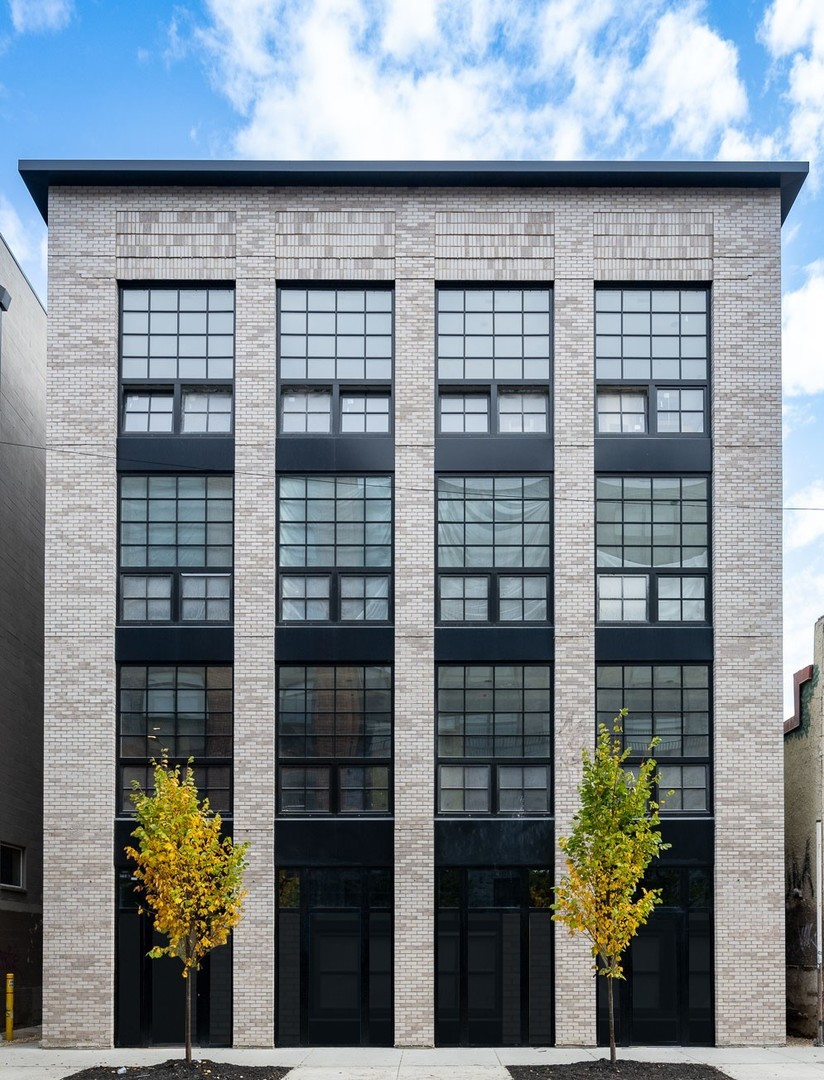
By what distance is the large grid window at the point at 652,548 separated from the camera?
19.4m

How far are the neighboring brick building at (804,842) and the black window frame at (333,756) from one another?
7514 mm

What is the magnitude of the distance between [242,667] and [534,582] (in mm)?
5221

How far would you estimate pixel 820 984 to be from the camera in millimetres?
18578

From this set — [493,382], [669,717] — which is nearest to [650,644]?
[669,717]

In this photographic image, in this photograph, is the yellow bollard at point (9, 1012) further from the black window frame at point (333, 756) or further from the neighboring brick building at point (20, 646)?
the black window frame at point (333, 756)

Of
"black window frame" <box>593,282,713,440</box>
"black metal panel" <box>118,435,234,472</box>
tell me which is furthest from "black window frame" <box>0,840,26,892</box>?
"black window frame" <box>593,282,713,440</box>

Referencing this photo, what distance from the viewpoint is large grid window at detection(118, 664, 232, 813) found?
19.0m

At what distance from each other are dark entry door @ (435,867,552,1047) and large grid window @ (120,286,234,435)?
→ 29.4 ft

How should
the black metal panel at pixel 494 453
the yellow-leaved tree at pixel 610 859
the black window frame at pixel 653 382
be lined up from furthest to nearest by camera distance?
the black window frame at pixel 653 382 → the black metal panel at pixel 494 453 → the yellow-leaved tree at pixel 610 859

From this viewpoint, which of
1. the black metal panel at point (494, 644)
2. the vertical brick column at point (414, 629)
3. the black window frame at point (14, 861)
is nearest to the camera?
the vertical brick column at point (414, 629)

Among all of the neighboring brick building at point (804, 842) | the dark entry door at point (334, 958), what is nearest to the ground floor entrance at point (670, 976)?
the neighboring brick building at point (804, 842)

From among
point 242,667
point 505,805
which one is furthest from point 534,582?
point 242,667

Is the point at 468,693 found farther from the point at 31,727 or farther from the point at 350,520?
the point at 31,727

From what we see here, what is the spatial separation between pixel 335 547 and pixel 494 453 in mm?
3217
